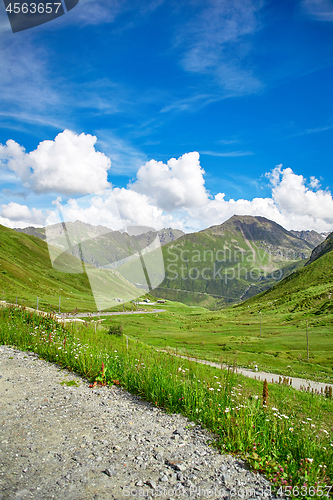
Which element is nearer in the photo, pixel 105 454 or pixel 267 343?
pixel 105 454

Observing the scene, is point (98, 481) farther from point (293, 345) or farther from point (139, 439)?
point (293, 345)

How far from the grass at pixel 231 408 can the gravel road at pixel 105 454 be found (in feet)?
1.25

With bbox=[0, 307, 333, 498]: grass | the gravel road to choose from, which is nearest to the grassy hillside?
bbox=[0, 307, 333, 498]: grass

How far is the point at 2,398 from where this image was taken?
8055 millimetres

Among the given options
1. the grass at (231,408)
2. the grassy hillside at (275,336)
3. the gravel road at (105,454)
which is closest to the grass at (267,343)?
the grassy hillside at (275,336)

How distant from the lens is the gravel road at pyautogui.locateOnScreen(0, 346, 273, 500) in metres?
4.68

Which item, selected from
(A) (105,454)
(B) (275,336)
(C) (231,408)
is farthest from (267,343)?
(A) (105,454)

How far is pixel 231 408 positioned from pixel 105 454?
11.1 feet

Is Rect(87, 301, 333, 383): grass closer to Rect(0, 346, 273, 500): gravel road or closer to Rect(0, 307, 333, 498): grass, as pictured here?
Rect(0, 307, 333, 498): grass

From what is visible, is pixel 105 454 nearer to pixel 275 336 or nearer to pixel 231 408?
pixel 231 408

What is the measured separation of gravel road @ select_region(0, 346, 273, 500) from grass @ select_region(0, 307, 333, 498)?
0.38 metres

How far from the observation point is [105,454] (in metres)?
5.65

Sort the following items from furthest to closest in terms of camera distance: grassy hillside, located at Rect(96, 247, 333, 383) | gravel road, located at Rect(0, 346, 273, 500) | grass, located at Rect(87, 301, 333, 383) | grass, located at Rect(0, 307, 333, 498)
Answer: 1. grassy hillside, located at Rect(96, 247, 333, 383)
2. grass, located at Rect(87, 301, 333, 383)
3. grass, located at Rect(0, 307, 333, 498)
4. gravel road, located at Rect(0, 346, 273, 500)

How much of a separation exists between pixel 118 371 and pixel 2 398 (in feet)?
12.2
